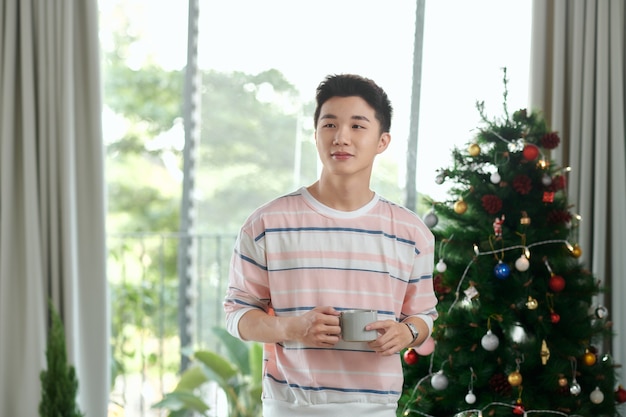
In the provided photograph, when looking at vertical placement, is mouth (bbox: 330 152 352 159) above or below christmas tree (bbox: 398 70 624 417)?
above

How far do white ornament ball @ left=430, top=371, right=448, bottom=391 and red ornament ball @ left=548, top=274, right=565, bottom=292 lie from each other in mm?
452

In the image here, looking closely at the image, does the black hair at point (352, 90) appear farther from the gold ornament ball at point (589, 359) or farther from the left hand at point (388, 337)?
the gold ornament ball at point (589, 359)

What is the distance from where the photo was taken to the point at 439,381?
255 centimetres

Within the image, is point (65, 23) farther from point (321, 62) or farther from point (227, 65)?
point (321, 62)

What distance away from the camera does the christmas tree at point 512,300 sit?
2.55m

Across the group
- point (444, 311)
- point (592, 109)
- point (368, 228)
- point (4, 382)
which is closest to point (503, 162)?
point (444, 311)

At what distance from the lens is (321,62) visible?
3.55m

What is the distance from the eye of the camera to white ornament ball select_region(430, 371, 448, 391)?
255cm

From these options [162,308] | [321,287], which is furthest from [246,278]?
[162,308]

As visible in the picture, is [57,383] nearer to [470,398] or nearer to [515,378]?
[470,398]

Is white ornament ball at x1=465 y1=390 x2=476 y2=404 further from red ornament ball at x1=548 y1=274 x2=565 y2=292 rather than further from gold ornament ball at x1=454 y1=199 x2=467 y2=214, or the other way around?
gold ornament ball at x1=454 y1=199 x2=467 y2=214

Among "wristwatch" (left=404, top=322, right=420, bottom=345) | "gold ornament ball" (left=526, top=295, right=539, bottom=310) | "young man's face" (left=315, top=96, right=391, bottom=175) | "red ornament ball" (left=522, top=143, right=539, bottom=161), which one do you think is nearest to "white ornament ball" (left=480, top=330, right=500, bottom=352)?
"gold ornament ball" (left=526, top=295, right=539, bottom=310)

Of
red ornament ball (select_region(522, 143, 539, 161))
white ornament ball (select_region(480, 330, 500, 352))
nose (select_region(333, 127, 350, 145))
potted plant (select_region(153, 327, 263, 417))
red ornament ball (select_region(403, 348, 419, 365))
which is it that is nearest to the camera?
nose (select_region(333, 127, 350, 145))

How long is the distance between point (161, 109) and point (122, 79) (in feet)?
1.31
